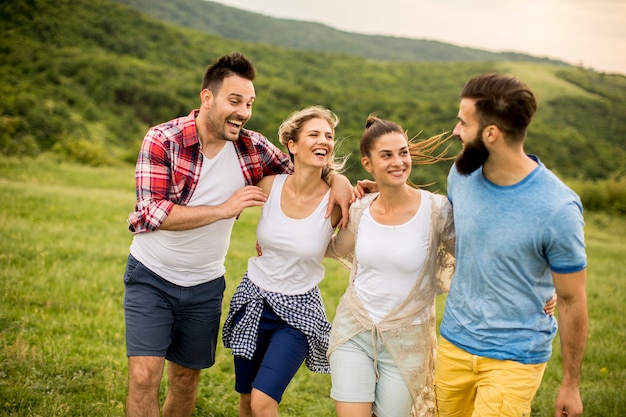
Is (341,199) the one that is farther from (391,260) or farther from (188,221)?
(188,221)

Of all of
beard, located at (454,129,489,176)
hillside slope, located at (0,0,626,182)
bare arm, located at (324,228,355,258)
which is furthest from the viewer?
hillside slope, located at (0,0,626,182)

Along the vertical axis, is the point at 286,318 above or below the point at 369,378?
above

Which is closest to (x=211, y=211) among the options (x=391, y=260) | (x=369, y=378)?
(x=391, y=260)

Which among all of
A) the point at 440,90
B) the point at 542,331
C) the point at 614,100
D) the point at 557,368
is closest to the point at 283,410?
the point at 542,331

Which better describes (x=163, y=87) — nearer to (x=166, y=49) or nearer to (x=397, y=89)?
(x=166, y=49)

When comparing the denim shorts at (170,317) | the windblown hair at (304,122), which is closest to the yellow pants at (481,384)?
the windblown hair at (304,122)

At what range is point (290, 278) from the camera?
4480 millimetres

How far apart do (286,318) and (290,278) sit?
30cm

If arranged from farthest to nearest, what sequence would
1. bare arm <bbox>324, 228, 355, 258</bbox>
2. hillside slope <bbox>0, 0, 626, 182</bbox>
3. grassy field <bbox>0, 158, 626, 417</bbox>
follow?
hillside slope <bbox>0, 0, 626, 182</bbox>
grassy field <bbox>0, 158, 626, 417</bbox>
bare arm <bbox>324, 228, 355, 258</bbox>

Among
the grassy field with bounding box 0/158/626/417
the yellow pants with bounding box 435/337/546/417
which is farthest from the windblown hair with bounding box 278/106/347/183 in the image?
the grassy field with bounding box 0/158/626/417

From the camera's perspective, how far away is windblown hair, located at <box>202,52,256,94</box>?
4605 mm

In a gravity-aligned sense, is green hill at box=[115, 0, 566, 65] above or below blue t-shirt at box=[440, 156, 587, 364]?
below

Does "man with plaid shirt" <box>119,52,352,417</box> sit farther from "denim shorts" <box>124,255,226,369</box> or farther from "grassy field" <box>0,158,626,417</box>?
"grassy field" <box>0,158,626,417</box>

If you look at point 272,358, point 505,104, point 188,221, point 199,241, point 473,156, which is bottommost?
point 272,358
